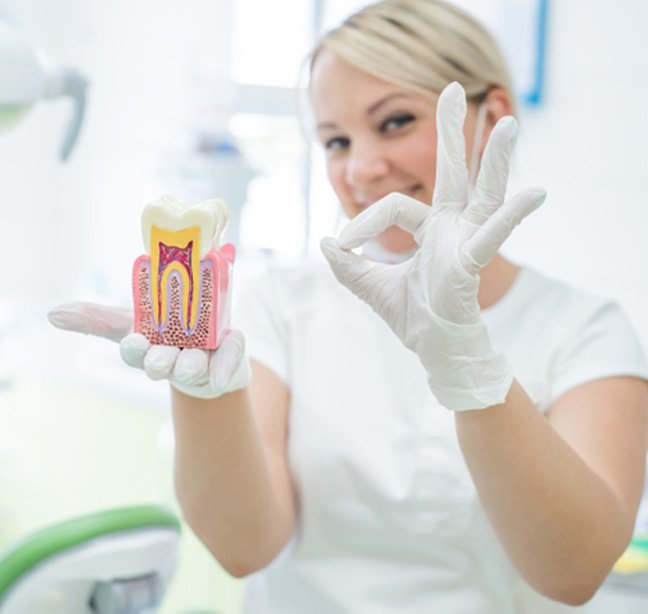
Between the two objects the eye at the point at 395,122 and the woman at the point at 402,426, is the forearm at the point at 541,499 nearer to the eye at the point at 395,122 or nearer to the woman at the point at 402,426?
the woman at the point at 402,426

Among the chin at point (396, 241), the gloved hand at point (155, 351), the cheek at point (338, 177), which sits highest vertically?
the gloved hand at point (155, 351)

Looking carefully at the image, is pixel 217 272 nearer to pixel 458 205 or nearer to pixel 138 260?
pixel 138 260

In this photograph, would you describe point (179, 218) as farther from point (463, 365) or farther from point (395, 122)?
point (395, 122)

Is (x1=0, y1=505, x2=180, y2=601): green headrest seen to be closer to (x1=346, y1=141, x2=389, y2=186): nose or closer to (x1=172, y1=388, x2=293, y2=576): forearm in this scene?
(x1=172, y1=388, x2=293, y2=576): forearm

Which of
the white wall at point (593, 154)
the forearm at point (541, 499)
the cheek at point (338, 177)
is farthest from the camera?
the white wall at point (593, 154)

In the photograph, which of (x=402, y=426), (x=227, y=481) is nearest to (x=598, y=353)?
(x=402, y=426)

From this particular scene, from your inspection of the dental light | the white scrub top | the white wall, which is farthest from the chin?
the white wall

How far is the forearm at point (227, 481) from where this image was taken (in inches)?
34.7

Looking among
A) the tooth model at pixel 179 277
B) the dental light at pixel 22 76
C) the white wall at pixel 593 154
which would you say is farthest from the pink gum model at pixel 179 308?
the white wall at pixel 593 154

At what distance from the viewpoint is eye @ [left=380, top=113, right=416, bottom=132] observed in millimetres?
1073

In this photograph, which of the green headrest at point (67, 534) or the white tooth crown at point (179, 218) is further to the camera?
the green headrest at point (67, 534)

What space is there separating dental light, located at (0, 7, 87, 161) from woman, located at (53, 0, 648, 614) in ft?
1.23

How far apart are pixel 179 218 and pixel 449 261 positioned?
226mm

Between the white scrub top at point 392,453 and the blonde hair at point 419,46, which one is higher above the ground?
the blonde hair at point 419,46
